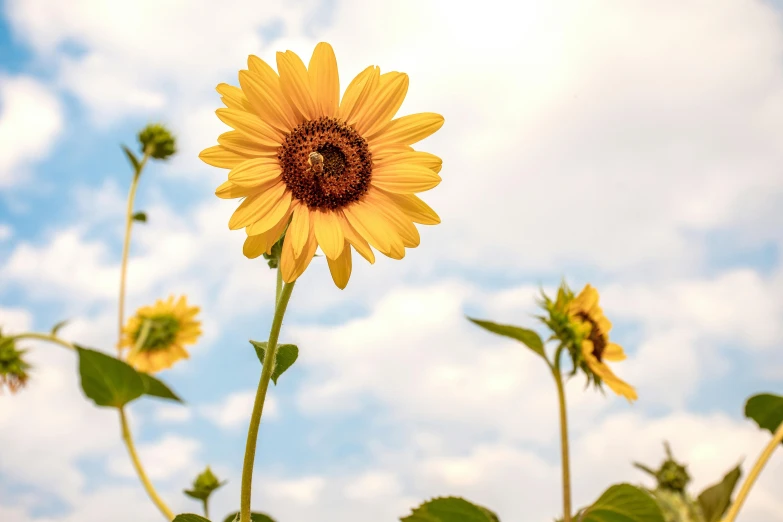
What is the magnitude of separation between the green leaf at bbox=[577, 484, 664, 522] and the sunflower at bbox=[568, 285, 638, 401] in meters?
0.55

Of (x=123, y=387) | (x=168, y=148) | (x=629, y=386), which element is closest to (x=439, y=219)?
(x=123, y=387)

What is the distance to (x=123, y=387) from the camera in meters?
2.13

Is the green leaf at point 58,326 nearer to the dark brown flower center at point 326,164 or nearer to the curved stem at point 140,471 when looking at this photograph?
the curved stem at point 140,471

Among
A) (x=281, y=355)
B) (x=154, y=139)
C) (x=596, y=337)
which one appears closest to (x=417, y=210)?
(x=281, y=355)

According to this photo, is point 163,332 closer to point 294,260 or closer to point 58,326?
point 58,326

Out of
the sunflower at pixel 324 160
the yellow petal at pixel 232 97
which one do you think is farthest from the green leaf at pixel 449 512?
the yellow petal at pixel 232 97

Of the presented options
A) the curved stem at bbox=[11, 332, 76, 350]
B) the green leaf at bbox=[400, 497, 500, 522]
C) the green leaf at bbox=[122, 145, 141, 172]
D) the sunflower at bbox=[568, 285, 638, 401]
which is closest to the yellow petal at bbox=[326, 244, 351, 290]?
the green leaf at bbox=[400, 497, 500, 522]

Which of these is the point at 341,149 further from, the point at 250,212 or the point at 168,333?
the point at 168,333

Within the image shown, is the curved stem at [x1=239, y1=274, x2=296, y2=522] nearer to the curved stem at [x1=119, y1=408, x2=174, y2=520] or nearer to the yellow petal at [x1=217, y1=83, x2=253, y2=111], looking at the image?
the yellow petal at [x1=217, y1=83, x2=253, y2=111]

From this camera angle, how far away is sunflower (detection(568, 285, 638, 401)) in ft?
7.74

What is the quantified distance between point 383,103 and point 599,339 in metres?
1.37

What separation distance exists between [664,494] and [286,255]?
1.75 metres

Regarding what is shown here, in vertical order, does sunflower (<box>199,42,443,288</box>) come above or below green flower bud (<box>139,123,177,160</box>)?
below

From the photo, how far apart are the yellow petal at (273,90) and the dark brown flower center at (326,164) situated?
30 mm
